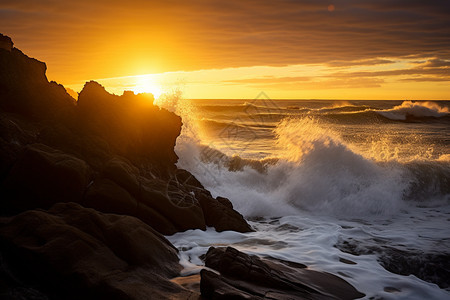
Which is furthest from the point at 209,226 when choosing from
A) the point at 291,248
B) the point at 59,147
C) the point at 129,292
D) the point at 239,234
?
the point at 129,292

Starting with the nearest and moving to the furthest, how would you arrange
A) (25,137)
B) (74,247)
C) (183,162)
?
(74,247)
(25,137)
(183,162)

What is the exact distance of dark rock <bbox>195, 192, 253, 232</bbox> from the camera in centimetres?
811

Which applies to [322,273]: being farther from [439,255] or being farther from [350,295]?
[439,255]

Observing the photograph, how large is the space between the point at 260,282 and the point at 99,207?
3.57 meters

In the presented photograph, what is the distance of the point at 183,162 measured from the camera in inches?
554

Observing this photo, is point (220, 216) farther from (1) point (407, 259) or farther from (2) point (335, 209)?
(2) point (335, 209)

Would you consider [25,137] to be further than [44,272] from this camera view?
Yes

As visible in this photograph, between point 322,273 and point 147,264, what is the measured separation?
2.64 m

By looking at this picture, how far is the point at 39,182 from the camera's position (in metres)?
6.60

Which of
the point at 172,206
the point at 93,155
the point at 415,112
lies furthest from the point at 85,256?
the point at 415,112

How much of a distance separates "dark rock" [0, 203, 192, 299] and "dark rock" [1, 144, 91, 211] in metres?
1.24

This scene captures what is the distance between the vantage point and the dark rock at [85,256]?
13.9ft

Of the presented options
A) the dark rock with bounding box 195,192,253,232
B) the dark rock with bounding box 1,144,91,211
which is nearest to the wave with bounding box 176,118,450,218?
the dark rock with bounding box 195,192,253,232

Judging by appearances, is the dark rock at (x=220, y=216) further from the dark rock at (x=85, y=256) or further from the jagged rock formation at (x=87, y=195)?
the dark rock at (x=85, y=256)
